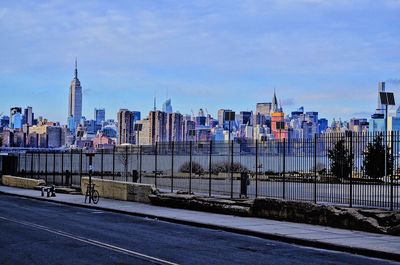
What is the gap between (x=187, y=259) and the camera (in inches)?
515

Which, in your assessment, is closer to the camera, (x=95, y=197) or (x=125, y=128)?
(x=95, y=197)

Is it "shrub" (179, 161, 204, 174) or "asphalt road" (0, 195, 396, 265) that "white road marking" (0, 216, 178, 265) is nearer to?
"asphalt road" (0, 195, 396, 265)

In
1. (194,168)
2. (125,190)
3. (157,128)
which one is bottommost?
(125,190)

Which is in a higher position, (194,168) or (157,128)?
(157,128)

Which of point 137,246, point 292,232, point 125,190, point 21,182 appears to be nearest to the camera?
point 137,246

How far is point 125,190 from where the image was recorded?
33875mm

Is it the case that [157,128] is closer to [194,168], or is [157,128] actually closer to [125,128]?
[125,128]

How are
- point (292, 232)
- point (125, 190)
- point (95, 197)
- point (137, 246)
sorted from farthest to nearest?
point (125, 190), point (95, 197), point (292, 232), point (137, 246)

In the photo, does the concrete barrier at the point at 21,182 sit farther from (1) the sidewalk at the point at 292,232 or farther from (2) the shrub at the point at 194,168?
(1) the sidewalk at the point at 292,232

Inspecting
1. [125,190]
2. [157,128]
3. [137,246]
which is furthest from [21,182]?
[157,128]

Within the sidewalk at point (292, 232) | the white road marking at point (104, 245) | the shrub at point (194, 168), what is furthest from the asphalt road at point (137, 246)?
the shrub at point (194, 168)

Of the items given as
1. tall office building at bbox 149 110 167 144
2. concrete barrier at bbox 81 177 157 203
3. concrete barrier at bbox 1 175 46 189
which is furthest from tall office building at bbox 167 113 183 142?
concrete barrier at bbox 81 177 157 203

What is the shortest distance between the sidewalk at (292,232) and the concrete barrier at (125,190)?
4.10 metres

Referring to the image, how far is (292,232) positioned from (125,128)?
9509cm
